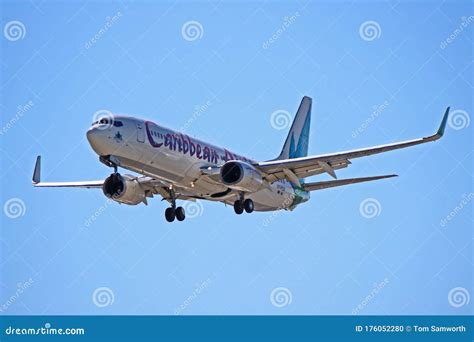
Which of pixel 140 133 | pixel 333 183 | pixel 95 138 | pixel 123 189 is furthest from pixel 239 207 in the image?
pixel 95 138

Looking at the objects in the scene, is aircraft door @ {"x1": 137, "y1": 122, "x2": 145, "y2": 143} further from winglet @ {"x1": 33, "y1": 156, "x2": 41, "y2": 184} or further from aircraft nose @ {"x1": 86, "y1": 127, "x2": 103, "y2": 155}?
winglet @ {"x1": 33, "y1": 156, "x2": 41, "y2": 184}

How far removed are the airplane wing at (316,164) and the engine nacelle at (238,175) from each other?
1.68m

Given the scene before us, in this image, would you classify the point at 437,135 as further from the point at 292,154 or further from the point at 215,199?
the point at 292,154

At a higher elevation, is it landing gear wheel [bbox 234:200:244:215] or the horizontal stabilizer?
the horizontal stabilizer

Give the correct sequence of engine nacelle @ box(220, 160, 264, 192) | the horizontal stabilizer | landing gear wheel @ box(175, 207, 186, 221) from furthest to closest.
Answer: landing gear wheel @ box(175, 207, 186, 221), the horizontal stabilizer, engine nacelle @ box(220, 160, 264, 192)

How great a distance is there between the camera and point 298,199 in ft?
211

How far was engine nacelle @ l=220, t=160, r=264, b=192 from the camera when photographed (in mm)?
56406

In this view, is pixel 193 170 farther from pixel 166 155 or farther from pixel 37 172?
pixel 37 172

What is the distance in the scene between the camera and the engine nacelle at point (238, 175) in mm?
56406

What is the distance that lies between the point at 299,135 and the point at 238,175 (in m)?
16.4

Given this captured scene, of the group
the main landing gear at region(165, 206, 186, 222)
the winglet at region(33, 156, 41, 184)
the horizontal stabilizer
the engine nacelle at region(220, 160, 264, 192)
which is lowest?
the winglet at region(33, 156, 41, 184)

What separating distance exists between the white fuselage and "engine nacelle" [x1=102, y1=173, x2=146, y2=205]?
2680mm

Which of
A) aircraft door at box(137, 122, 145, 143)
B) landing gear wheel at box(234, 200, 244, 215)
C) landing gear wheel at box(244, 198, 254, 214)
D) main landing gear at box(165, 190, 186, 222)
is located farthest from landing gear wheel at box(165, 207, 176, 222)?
aircraft door at box(137, 122, 145, 143)

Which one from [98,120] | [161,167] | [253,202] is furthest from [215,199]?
[98,120]
